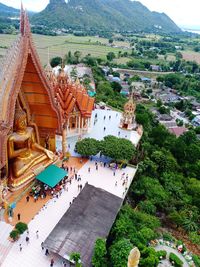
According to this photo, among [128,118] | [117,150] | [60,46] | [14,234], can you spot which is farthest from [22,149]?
[60,46]

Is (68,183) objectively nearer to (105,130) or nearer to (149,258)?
(149,258)

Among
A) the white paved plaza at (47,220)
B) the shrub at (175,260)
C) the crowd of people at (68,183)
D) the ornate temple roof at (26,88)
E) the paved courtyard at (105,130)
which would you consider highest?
the ornate temple roof at (26,88)

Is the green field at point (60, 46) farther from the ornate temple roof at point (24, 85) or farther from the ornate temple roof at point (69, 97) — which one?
the ornate temple roof at point (24, 85)

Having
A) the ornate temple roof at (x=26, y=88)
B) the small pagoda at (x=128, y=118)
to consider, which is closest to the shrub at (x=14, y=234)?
the ornate temple roof at (x=26, y=88)

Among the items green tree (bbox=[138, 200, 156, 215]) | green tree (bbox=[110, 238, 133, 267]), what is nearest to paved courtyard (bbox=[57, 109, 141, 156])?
green tree (bbox=[138, 200, 156, 215])

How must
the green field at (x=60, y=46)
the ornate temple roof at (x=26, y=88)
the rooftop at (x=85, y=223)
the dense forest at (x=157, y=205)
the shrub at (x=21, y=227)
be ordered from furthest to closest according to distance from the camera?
the green field at (x=60, y=46), the shrub at (x=21, y=227), the ornate temple roof at (x=26, y=88), the dense forest at (x=157, y=205), the rooftop at (x=85, y=223)

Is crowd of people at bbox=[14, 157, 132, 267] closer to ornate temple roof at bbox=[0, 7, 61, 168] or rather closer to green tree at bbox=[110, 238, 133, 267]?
green tree at bbox=[110, 238, 133, 267]
